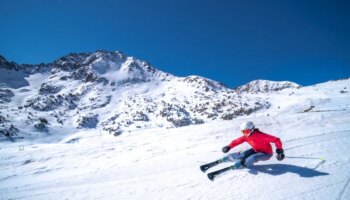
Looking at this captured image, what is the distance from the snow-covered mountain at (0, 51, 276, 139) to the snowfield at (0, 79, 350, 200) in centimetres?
6892

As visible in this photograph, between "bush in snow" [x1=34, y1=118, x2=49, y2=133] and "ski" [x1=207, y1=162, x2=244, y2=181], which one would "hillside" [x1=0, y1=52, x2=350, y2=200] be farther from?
"bush in snow" [x1=34, y1=118, x2=49, y2=133]

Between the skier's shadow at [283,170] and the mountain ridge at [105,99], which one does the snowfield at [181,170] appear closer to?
the skier's shadow at [283,170]

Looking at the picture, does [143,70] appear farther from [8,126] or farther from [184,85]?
[8,126]

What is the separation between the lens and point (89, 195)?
20.2 feet

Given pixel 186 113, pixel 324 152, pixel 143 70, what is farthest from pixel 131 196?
pixel 143 70

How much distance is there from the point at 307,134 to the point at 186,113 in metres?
115

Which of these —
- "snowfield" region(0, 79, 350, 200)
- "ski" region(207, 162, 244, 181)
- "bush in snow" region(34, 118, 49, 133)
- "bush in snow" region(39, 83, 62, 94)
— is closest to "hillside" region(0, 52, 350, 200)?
"snowfield" region(0, 79, 350, 200)

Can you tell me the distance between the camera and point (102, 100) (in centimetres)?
14050

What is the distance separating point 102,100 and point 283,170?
142 meters

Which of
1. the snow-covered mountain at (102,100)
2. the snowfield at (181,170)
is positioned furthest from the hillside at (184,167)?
the snow-covered mountain at (102,100)

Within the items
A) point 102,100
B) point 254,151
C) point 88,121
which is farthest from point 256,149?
point 102,100

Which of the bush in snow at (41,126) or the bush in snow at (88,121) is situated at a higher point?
the bush in snow at (88,121)

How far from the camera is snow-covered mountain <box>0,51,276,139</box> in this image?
9962cm

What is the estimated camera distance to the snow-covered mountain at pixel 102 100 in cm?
9962
